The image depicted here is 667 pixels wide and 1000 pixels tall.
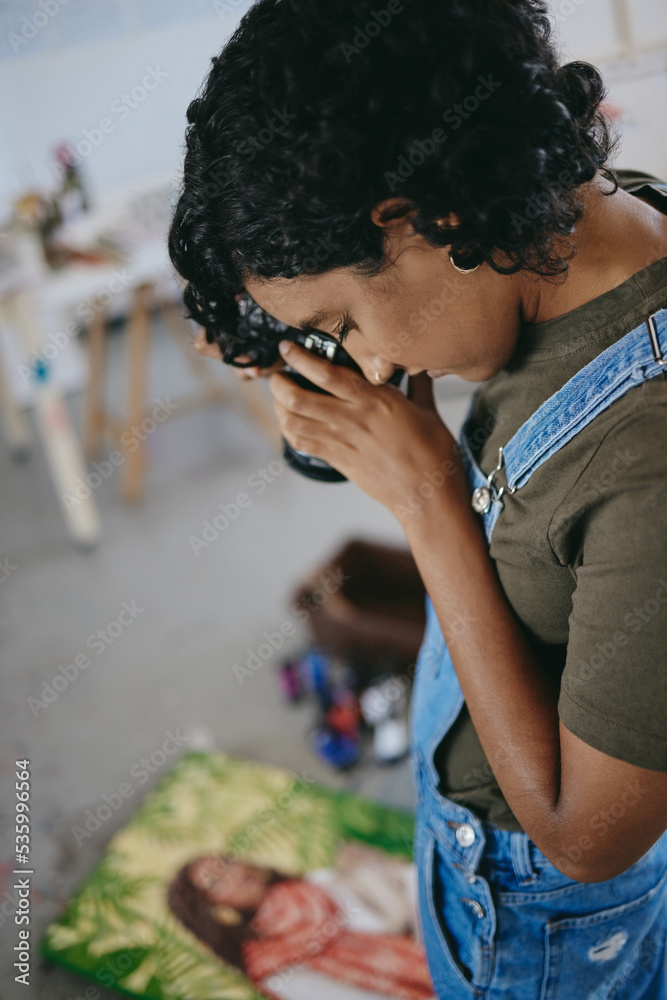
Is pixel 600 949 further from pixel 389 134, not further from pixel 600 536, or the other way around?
pixel 389 134

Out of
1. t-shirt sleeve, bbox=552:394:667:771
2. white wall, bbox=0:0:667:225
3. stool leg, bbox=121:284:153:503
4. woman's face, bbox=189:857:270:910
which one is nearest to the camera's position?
t-shirt sleeve, bbox=552:394:667:771

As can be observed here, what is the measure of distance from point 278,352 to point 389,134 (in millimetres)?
366

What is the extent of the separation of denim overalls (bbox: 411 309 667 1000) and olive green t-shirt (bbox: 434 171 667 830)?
0.21 ft

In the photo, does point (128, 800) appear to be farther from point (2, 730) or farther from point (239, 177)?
point (239, 177)

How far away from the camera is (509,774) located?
0.63 meters

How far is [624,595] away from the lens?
0.50 metres

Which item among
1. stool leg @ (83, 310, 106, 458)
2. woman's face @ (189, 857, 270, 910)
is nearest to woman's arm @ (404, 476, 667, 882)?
woman's face @ (189, 857, 270, 910)

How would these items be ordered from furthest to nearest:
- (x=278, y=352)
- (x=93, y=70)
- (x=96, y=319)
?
(x=93, y=70) < (x=96, y=319) < (x=278, y=352)

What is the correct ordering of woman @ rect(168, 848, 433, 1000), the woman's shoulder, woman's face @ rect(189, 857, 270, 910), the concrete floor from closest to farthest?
the woman's shoulder
woman @ rect(168, 848, 433, 1000)
woman's face @ rect(189, 857, 270, 910)
the concrete floor

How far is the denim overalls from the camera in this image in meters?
0.72

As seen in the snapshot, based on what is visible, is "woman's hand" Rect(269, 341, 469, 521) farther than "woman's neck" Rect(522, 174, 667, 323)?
Yes

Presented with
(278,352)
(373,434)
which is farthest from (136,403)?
(373,434)

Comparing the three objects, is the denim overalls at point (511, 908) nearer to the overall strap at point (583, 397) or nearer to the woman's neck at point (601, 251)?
the overall strap at point (583, 397)

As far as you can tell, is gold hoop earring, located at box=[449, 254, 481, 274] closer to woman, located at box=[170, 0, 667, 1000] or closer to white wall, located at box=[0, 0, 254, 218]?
woman, located at box=[170, 0, 667, 1000]
